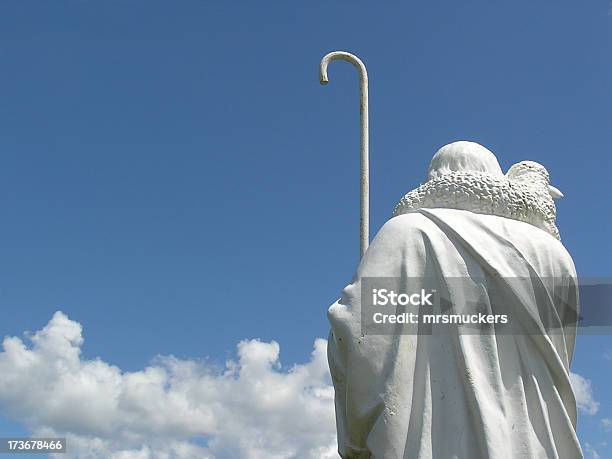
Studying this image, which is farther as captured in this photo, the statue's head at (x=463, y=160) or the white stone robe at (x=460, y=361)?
the statue's head at (x=463, y=160)

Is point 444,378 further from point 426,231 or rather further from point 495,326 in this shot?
point 426,231

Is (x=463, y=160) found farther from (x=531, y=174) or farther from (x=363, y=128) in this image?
(x=363, y=128)

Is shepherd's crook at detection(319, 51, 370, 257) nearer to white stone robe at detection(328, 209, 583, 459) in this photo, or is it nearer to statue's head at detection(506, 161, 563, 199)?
statue's head at detection(506, 161, 563, 199)

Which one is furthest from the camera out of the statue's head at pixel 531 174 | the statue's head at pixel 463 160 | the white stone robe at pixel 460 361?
the statue's head at pixel 531 174

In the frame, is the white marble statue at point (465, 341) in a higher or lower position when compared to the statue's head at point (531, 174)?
lower

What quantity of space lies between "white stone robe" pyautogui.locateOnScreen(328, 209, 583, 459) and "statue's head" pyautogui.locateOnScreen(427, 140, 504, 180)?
1.56 ft

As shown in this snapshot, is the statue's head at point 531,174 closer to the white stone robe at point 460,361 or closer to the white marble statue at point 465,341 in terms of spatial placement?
the white marble statue at point 465,341

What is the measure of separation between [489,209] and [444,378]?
4.90 ft

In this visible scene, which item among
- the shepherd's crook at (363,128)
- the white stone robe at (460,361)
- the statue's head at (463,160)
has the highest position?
the shepherd's crook at (363,128)

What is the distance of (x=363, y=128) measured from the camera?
9.64 meters

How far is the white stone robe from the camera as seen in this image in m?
6.10

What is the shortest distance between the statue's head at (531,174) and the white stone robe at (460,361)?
691mm

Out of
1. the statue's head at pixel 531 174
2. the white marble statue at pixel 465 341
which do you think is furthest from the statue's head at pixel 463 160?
the statue's head at pixel 531 174

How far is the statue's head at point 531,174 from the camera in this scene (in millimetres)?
7512
